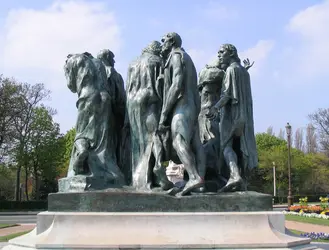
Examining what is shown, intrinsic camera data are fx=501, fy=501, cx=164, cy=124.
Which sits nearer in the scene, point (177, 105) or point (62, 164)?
point (177, 105)

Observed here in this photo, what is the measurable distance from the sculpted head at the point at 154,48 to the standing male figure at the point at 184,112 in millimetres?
695

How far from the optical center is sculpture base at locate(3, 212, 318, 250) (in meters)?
7.85

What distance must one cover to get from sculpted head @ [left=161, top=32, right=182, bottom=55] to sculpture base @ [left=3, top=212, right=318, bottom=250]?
3.26m

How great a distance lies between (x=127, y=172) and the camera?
10141 millimetres

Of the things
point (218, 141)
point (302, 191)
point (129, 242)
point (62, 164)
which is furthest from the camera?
point (302, 191)

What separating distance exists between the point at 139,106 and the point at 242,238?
307 cm

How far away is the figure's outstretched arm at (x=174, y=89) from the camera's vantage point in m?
8.95

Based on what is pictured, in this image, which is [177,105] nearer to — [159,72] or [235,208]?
[159,72]

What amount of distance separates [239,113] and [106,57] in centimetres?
309

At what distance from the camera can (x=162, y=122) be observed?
9094mm

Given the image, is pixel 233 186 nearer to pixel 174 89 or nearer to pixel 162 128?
pixel 162 128

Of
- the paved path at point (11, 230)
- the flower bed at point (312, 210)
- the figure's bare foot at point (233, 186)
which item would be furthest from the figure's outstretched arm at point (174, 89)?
the flower bed at point (312, 210)

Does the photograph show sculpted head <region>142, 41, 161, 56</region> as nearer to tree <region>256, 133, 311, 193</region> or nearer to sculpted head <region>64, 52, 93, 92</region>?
sculpted head <region>64, 52, 93, 92</region>

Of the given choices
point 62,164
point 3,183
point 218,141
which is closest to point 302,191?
point 62,164
